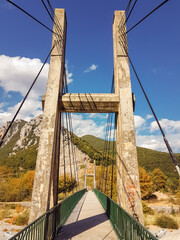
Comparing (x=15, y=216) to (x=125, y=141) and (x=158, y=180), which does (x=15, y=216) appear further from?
(x=158, y=180)

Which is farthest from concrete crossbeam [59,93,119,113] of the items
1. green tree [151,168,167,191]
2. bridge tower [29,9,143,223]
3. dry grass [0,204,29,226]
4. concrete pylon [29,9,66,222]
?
green tree [151,168,167,191]

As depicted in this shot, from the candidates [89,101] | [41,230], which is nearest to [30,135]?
[89,101]

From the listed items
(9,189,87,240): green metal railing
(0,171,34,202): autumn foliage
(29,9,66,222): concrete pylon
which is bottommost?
(0,171,34,202): autumn foliage

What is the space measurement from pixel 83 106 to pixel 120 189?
2.99 meters

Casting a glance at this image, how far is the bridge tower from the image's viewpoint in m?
4.14

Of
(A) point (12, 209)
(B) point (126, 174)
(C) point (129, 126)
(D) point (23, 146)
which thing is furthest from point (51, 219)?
(D) point (23, 146)

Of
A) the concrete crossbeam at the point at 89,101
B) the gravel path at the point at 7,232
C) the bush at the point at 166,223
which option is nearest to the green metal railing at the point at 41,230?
the concrete crossbeam at the point at 89,101

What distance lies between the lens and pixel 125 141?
461cm

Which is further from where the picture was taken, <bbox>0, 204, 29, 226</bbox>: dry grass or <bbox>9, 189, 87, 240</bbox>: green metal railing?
<bbox>0, 204, 29, 226</bbox>: dry grass

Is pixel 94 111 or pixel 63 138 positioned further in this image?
pixel 94 111

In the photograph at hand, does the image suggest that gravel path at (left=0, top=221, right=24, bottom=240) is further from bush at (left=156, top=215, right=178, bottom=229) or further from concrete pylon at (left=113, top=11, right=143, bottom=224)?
bush at (left=156, top=215, right=178, bottom=229)

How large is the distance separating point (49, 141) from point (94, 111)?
211 cm

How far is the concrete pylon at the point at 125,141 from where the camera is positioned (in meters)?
4.16

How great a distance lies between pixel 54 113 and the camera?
4895 mm
